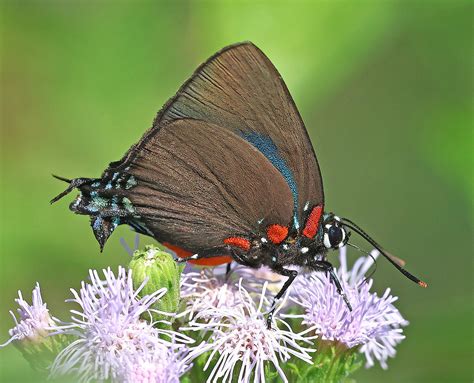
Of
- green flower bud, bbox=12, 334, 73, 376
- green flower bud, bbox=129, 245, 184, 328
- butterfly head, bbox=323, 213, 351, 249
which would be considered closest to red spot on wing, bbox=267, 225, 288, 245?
butterfly head, bbox=323, 213, 351, 249

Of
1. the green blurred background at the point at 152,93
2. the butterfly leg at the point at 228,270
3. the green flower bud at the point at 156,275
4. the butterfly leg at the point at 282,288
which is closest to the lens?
the green flower bud at the point at 156,275

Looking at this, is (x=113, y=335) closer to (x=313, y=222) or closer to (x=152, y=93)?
(x=313, y=222)

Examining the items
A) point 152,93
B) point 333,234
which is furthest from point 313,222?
point 152,93

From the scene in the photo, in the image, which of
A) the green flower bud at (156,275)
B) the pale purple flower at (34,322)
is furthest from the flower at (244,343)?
the pale purple flower at (34,322)

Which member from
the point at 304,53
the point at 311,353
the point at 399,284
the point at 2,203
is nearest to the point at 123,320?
the point at 311,353

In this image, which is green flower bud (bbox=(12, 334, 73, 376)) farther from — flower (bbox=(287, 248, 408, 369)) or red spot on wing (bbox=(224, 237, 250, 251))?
flower (bbox=(287, 248, 408, 369))

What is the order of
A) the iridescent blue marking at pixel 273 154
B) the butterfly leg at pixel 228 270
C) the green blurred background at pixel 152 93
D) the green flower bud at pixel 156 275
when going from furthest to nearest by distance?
the green blurred background at pixel 152 93 < the butterfly leg at pixel 228 270 < the iridescent blue marking at pixel 273 154 < the green flower bud at pixel 156 275

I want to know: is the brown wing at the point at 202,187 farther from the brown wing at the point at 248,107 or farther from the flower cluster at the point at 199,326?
the flower cluster at the point at 199,326

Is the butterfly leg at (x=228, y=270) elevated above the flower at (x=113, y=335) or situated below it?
above
